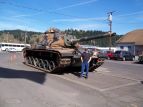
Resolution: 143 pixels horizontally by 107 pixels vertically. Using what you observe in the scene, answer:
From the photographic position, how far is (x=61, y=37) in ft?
63.3

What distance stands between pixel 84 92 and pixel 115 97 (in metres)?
1.19

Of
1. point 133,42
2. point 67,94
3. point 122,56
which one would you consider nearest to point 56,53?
point 67,94

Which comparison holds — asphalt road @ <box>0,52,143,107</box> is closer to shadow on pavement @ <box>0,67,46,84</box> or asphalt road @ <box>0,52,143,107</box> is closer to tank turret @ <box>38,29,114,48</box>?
shadow on pavement @ <box>0,67,46,84</box>

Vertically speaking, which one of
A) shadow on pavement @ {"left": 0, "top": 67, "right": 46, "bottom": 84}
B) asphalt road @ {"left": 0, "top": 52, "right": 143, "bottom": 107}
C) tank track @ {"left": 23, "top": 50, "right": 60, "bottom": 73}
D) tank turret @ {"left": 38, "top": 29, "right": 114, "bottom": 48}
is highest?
tank turret @ {"left": 38, "top": 29, "right": 114, "bottom": 48}

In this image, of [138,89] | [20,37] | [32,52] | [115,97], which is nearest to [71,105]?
[115,97]

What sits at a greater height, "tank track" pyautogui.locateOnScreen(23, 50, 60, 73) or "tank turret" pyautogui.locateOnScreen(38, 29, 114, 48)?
"tank turret" pyautogui.locateOnScreen(38, 29, 114, 48)

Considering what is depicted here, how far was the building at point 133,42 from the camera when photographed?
56.4 meters

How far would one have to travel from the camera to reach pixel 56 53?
16.5 meters

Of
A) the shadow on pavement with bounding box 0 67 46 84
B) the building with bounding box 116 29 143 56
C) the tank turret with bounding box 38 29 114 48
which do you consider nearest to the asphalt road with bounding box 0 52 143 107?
the shadow on pavement with bounding box 0 67 46 84

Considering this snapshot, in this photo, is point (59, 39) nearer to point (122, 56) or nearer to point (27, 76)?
point (27, 76)

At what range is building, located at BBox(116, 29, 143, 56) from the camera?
5641 centimetres

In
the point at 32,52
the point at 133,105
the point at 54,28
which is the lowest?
the point at 133,105

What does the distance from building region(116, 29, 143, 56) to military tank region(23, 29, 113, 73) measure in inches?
1476

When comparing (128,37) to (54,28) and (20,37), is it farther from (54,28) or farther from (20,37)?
(20,37)
